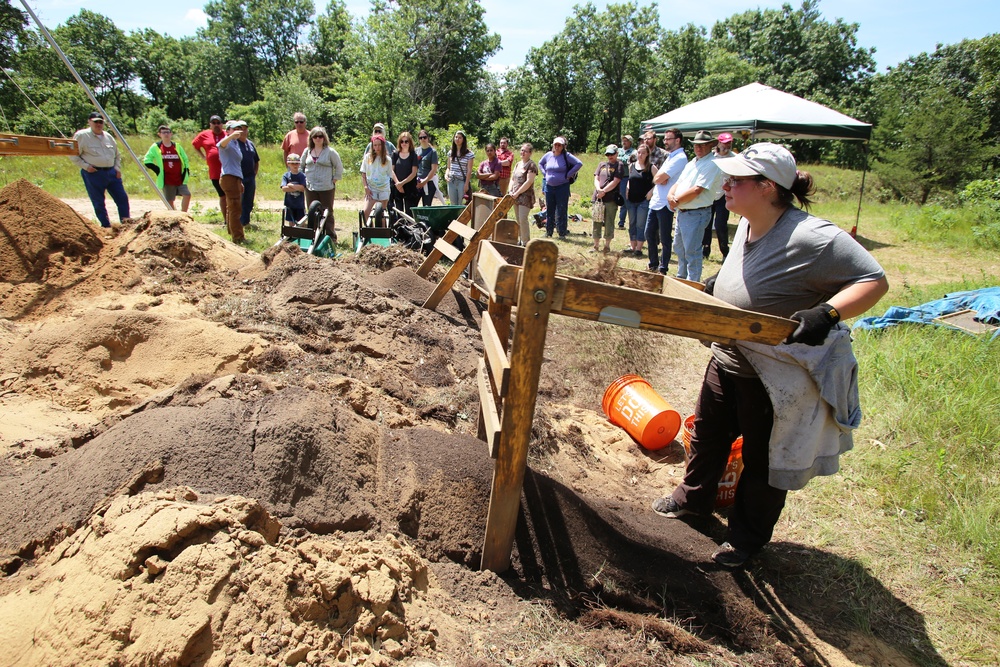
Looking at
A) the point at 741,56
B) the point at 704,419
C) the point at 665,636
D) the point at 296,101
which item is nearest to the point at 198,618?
the point at 665,636

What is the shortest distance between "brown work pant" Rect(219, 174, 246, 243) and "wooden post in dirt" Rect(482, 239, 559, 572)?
8.16 m

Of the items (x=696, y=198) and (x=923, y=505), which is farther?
(x=696, y=198)

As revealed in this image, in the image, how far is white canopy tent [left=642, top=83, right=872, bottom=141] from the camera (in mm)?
11977

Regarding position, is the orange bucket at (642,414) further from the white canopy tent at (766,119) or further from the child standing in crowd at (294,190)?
the white canopy tent at (766,119)

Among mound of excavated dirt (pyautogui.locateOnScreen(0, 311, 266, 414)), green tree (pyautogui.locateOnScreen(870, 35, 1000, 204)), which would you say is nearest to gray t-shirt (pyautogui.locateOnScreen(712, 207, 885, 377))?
mound of excavated dirt (pyautogui.locateOnScreen(0, 311, 266, 414))

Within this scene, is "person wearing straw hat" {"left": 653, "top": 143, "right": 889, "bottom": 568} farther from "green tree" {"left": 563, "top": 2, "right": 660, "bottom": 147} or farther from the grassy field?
"green tree" {"left": 563, "top": 2, "right": 660, "bottom": 147}

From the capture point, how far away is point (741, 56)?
196 ft

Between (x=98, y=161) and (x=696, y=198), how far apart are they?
8.23 m

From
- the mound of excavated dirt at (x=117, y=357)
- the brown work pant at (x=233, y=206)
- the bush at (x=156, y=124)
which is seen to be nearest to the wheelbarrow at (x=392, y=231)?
the brown work pant at (x=233, y=206)

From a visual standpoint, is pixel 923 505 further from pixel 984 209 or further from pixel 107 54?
pixel 107 54

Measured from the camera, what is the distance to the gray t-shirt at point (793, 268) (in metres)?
2.33

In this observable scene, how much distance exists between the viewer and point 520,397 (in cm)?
231

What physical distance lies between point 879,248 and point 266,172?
58.6ft

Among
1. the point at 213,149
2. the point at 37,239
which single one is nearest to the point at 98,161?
the point at 213,149
